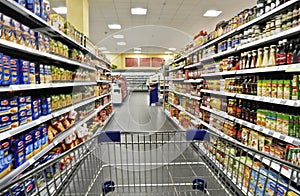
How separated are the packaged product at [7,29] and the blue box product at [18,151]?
2.95 ft

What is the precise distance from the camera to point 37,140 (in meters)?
2.28

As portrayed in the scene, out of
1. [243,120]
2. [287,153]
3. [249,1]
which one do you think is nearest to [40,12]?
[243,120]

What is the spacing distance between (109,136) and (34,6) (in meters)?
1.63

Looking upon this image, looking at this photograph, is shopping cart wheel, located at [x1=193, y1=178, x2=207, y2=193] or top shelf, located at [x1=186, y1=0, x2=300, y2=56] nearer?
shopping cart wheel, located at [x1=193, y1=178, x2=207, y2=193]

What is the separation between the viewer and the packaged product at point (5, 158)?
1723 mm

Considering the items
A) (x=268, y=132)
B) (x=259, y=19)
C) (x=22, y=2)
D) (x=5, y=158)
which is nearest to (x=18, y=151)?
(x=5, y=158)

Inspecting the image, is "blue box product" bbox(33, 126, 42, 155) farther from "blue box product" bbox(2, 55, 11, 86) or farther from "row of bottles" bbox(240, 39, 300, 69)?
"row of bottles" bbox(240, 39, 300, 69)

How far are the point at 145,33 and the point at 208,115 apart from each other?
352 inches

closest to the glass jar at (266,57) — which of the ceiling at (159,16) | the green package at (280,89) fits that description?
the green package at (280,89)

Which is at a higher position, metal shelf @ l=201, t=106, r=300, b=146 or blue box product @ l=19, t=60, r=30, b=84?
blue box product @ l=19, t=60, r=30, b=84

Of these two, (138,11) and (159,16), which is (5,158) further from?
(159,16)

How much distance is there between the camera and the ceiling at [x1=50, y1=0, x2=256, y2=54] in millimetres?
7375

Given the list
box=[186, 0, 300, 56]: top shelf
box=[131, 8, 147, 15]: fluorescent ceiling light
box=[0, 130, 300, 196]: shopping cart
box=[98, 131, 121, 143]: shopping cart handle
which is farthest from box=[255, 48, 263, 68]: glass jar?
box=[131, 8, 147, 15]: fluorescent ceiling light

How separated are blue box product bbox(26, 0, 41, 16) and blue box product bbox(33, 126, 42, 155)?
1259 mm
